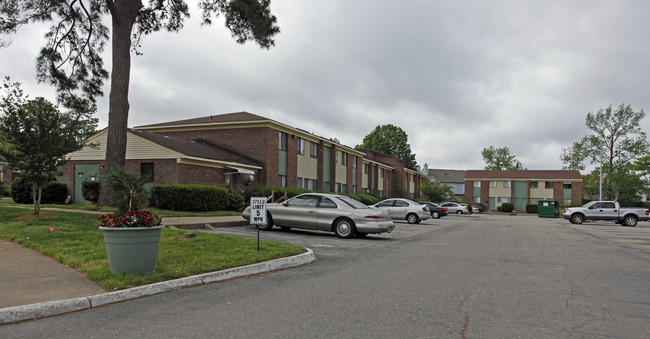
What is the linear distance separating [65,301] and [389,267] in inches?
224

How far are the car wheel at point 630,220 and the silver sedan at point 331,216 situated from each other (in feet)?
77.2

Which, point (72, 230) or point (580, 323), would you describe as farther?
point (72, 230)

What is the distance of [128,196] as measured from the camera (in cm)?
714

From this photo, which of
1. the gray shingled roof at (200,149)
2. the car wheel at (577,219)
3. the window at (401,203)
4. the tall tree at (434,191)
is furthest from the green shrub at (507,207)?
the gray shingled roof at (200,149)

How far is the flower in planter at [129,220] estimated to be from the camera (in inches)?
264

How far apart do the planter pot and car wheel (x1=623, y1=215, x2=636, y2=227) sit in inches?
1282

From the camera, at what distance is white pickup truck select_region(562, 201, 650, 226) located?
29516 millimetres

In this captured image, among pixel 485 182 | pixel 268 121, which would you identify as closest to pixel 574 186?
pixel 485 182

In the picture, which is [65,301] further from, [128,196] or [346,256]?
[346,256]

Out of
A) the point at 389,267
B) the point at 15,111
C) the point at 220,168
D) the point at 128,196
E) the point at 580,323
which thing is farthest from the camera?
the point at 220,168

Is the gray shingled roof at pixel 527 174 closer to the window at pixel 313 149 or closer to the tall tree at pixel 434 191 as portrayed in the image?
the tall tree at pixel 434 191

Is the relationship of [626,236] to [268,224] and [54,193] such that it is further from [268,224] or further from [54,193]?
[54,193]

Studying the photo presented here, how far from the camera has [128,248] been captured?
6.71m

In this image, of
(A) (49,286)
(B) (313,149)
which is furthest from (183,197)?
(B) (313,149)
